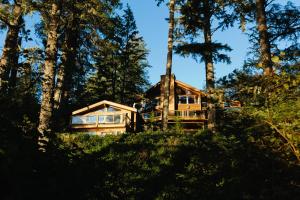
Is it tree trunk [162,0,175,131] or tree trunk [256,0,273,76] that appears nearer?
tree trunk [256,0,273,76]

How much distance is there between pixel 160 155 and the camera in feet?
43.1

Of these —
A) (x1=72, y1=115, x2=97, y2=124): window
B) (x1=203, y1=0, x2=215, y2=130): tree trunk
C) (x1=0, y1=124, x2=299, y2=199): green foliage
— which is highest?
(x1=203, y1=0, x2=215, y2=130): tree trunk

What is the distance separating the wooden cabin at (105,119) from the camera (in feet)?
104

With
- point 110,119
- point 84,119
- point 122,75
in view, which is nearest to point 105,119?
point 110,119

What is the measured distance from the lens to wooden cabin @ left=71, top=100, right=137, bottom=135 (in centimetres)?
3162

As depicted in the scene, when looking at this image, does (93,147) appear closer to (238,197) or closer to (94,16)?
(94,16)

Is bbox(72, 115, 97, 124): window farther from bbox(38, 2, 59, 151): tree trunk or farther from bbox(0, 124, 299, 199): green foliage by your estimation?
bbox(38, 2, 59, 151): tree trunk

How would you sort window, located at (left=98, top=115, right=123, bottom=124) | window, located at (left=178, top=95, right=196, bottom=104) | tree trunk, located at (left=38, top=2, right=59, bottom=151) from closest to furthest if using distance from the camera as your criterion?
tree trunk, located at (left=38, top=2, right=59, bottom=151) → window, located at (left=98, top=115, right=123, bottom=124) → window, located at (left=178, top=95, right=196, bottom=104)

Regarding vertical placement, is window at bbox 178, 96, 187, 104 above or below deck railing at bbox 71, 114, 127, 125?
above

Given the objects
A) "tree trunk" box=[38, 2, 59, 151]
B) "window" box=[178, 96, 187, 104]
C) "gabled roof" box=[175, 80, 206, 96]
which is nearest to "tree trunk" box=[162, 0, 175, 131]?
"tree trunk" box=[38, 2, 59, 151]

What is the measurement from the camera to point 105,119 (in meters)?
32.2

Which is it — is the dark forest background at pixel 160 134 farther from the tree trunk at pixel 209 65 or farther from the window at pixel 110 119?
the window at pixel 110 119

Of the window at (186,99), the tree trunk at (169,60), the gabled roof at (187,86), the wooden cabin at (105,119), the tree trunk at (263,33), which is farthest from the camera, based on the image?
the window at (186,99)

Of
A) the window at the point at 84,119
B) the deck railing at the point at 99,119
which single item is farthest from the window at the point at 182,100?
the window at the point at 84,119
